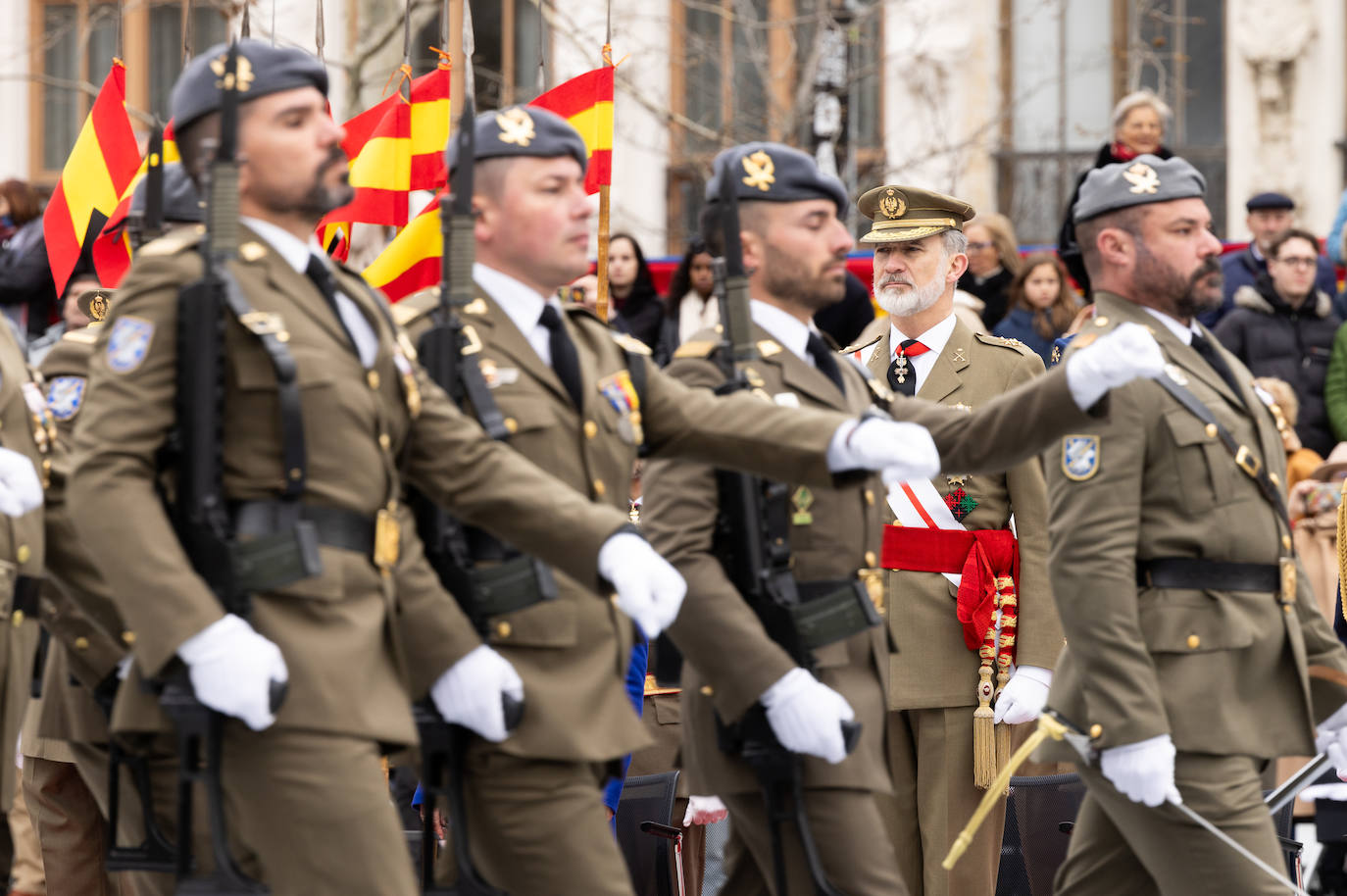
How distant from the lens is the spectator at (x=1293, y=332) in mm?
9625

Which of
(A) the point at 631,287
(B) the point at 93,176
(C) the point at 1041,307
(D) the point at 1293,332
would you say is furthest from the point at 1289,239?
(B) the point at 93,176

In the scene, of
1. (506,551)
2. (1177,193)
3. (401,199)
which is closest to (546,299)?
(506,551)

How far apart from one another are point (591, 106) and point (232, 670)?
3973 millimetres

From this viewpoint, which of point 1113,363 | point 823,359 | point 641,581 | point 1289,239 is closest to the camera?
point 641,581

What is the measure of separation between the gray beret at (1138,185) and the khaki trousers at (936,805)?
4.98ft

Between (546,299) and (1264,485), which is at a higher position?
(546,299)

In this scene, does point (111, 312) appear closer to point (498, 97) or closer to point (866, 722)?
point (866, 722)

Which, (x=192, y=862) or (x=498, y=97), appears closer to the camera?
(x=192, y=862)

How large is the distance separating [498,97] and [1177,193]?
11054 millimetres

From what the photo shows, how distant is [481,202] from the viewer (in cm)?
467

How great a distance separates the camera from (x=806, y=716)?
4.50 m

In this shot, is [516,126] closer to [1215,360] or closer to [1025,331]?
[1215,360]

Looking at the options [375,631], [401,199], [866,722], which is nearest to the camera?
[375,631]

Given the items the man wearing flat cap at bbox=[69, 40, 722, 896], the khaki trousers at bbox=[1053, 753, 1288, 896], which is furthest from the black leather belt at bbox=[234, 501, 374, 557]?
the khaki trousers at bbox=[1053, 753, 1288, 896]
